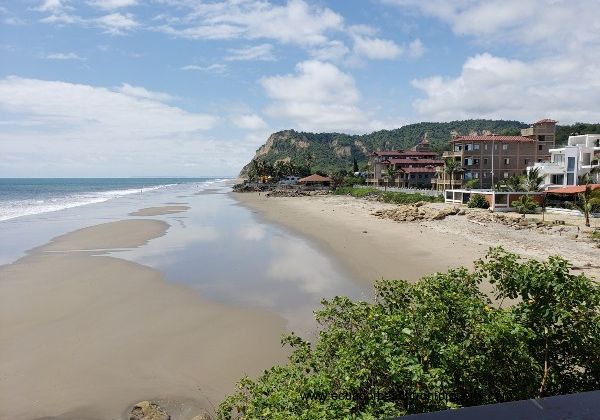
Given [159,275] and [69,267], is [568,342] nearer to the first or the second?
[159,275]

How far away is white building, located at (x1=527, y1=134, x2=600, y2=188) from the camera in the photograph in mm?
52125

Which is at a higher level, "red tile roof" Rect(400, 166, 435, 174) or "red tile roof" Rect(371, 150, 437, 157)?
"red tile roof" Rect(371, 150, 437, 157)

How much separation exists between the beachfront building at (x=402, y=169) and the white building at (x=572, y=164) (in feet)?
98.1

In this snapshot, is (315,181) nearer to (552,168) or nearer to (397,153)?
(397,153)

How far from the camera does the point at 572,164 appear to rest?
5319cm

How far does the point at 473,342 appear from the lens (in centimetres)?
639

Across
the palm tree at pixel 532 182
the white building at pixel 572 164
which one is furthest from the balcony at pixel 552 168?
the palm tree at pixel 532 182

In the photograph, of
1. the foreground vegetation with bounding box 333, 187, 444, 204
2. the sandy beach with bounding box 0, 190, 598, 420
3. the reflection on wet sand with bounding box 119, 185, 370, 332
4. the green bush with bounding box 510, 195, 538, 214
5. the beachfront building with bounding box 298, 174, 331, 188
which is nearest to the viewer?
the sandy beach with bounding box 0, 190, 598, 420

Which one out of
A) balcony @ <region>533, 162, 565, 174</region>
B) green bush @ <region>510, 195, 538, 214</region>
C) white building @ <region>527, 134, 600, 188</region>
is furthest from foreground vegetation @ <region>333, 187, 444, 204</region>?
white building @ <region>527, 134, 600, 188</region>

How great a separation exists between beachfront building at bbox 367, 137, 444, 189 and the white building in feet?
98.1

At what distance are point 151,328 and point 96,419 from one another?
534 centimetres

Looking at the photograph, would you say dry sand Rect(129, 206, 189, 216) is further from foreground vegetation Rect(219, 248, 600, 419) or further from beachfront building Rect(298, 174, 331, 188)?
foreground vegetation Rect(219, 248, 600, 419)

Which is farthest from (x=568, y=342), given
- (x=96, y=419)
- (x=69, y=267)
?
(x=69, y=267)

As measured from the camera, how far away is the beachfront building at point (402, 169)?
88.6m
